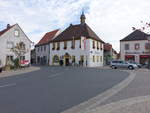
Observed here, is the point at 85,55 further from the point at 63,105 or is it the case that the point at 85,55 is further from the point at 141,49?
the point at 63,105

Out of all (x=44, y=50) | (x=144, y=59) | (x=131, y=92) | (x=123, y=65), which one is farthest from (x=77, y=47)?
(x=131, y=92)

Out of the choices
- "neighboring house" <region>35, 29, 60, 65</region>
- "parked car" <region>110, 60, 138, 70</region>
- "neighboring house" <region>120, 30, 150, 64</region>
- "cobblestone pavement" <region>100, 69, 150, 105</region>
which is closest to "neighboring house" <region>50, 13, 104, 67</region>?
"neighboring house" <region>35, 29, 60, 65</region>

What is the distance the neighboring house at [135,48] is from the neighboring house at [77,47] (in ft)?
20.2

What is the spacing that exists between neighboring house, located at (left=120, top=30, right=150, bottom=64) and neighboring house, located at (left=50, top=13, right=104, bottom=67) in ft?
20.2

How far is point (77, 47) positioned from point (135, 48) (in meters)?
15.0

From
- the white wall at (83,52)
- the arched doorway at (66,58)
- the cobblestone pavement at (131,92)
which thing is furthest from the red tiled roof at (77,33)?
the cobblestone pavement at (131,92)

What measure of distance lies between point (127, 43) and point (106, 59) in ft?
37.1

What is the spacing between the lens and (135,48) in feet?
138

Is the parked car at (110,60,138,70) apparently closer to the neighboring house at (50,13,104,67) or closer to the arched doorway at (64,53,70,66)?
the neighboring house at (50,13,104,67)

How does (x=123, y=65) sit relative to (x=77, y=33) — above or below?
below

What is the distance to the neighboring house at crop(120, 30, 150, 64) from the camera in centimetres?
4103

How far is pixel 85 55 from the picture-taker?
128 ft

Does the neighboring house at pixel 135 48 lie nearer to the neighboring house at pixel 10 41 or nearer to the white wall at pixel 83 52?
the white wall at pixel 83 52

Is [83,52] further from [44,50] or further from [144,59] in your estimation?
[44,50]
